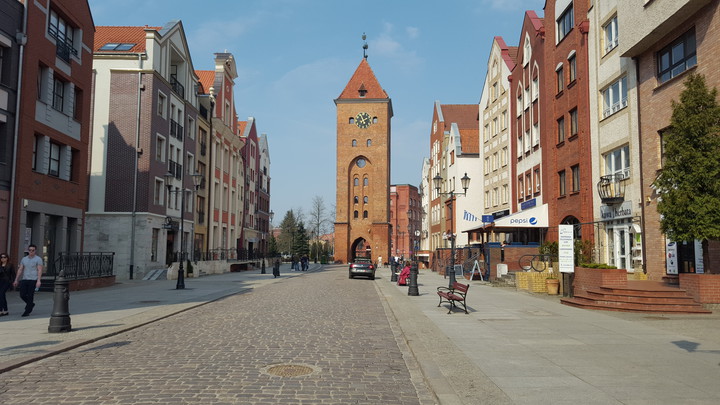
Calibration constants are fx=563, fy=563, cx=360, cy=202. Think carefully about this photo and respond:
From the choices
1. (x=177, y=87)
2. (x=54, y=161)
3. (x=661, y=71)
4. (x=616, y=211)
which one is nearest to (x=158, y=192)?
(x=177, y=87)

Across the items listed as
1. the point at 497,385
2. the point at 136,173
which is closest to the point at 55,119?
the point at 136,173

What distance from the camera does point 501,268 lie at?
1048 inches

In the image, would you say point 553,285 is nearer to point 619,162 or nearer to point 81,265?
point 619,162

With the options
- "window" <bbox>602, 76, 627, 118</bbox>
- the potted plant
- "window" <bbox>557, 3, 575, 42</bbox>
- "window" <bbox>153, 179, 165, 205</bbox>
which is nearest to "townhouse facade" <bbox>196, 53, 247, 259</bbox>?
"window" <bbox>153, 179, 165, 205</bbox>

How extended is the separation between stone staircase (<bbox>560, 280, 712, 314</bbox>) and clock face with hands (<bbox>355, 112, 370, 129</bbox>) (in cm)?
6427

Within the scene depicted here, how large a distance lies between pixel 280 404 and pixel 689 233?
40.5ft

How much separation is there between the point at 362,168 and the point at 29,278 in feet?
218

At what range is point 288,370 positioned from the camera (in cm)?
736

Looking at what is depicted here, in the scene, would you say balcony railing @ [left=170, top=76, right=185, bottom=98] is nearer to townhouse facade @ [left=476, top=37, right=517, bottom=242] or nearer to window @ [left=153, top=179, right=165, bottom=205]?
window @ [left=153, top=179, right=165, bottom=205]

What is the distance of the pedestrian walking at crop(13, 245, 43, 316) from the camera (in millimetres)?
13312

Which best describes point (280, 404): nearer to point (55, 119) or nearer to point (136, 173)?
point (55, 119)

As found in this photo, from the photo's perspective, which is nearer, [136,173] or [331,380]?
[331,380]

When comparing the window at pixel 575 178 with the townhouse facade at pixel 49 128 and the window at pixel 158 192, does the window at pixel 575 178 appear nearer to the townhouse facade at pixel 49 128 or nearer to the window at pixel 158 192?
the townhouse facade at pixel 49 128

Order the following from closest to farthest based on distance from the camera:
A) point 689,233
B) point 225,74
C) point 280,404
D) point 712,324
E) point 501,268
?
1. point 280,404
2. point 712,324
3. point 689,233
4. point 501,268
5. point 225,74
